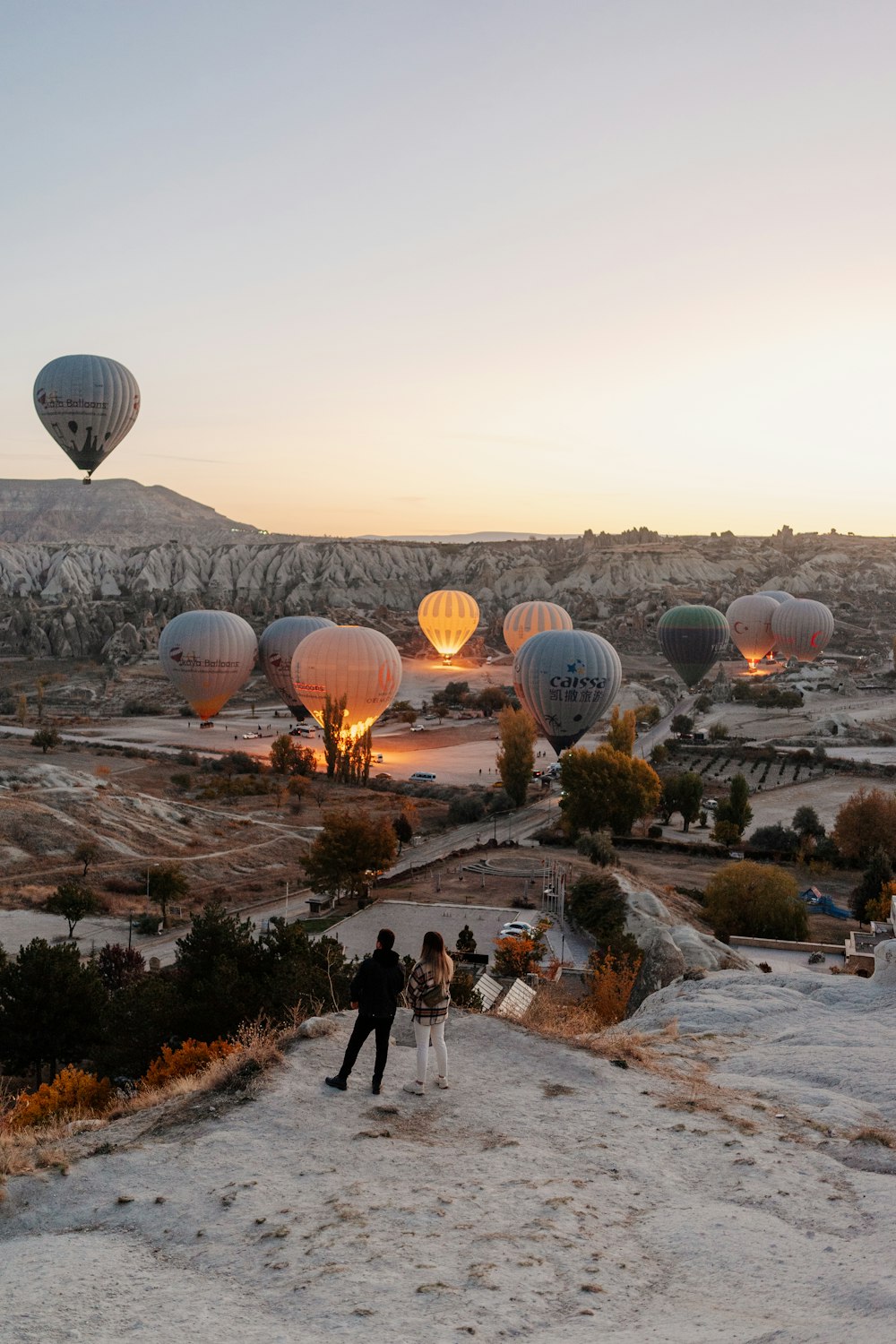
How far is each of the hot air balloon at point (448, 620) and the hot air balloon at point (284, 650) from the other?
25.8 metres

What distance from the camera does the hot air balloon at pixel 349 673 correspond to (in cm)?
4812

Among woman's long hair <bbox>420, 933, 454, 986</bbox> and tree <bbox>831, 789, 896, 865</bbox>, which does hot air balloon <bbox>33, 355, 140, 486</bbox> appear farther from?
woman's long hair <bbox>420, 933, 454, 986</bbox>

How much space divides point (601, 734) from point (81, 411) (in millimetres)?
30451

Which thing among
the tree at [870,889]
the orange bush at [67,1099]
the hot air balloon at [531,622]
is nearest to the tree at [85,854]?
the orange bush at [67,1099]

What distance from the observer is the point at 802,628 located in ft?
276

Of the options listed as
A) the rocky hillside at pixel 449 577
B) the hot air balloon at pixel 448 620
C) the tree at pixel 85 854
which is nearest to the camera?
the tree at pixel 85 854

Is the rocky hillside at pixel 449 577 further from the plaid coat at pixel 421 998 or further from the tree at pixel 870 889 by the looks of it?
the plaid coat at pixel 421 998

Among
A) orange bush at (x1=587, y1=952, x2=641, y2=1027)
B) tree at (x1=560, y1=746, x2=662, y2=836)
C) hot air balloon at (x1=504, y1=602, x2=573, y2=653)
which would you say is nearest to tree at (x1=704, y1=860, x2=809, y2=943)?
orange bush at (x1=587, y1=952, x2=641, y2=1027)

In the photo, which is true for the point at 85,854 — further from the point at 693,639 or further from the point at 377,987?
the point at 693,639

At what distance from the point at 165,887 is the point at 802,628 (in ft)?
222

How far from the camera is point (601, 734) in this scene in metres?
57.8

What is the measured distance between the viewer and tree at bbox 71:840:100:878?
30.1m

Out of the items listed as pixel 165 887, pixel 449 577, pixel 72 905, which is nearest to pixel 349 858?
pixel 165 887

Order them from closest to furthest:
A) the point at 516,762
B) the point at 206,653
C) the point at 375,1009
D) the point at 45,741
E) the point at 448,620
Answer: the point at 375,1009
the point at 516,762
the point at 45,741
the point at 206,653
the point at 448,620
